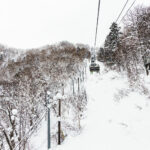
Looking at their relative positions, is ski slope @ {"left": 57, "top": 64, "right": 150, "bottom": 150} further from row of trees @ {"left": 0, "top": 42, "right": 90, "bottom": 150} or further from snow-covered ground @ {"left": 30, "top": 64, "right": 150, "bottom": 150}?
row of trees @ {"left": 0, "top": 42, "right": 90, "bottom": 150}

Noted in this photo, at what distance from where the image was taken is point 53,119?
20.3 metres

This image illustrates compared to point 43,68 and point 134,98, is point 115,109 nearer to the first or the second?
point 134,98

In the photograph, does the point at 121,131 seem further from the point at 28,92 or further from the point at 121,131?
the point at 28,92

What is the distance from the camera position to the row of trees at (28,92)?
14289 mm

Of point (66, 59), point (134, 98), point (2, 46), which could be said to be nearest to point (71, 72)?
point (66, 59)

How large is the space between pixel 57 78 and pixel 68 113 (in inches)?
612

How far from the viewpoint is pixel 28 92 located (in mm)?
20969

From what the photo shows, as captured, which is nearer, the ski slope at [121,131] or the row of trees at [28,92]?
the ski slope at [121,131]

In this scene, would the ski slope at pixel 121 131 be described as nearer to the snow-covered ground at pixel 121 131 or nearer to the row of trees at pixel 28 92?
the snow-covered ground at pixel 121 131

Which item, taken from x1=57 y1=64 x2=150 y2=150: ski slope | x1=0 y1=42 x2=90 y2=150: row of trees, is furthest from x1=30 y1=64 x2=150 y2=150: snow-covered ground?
x1=0 y1=42 x2=90 y2=150: row of trees

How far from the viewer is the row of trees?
14.3 meters

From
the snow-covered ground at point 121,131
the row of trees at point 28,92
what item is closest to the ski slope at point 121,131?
the snow-covered ground at point 121,131

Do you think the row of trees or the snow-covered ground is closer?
the snow-covered ground

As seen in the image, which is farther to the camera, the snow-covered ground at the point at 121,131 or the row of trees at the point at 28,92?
the row of trees at the point at 28,92
